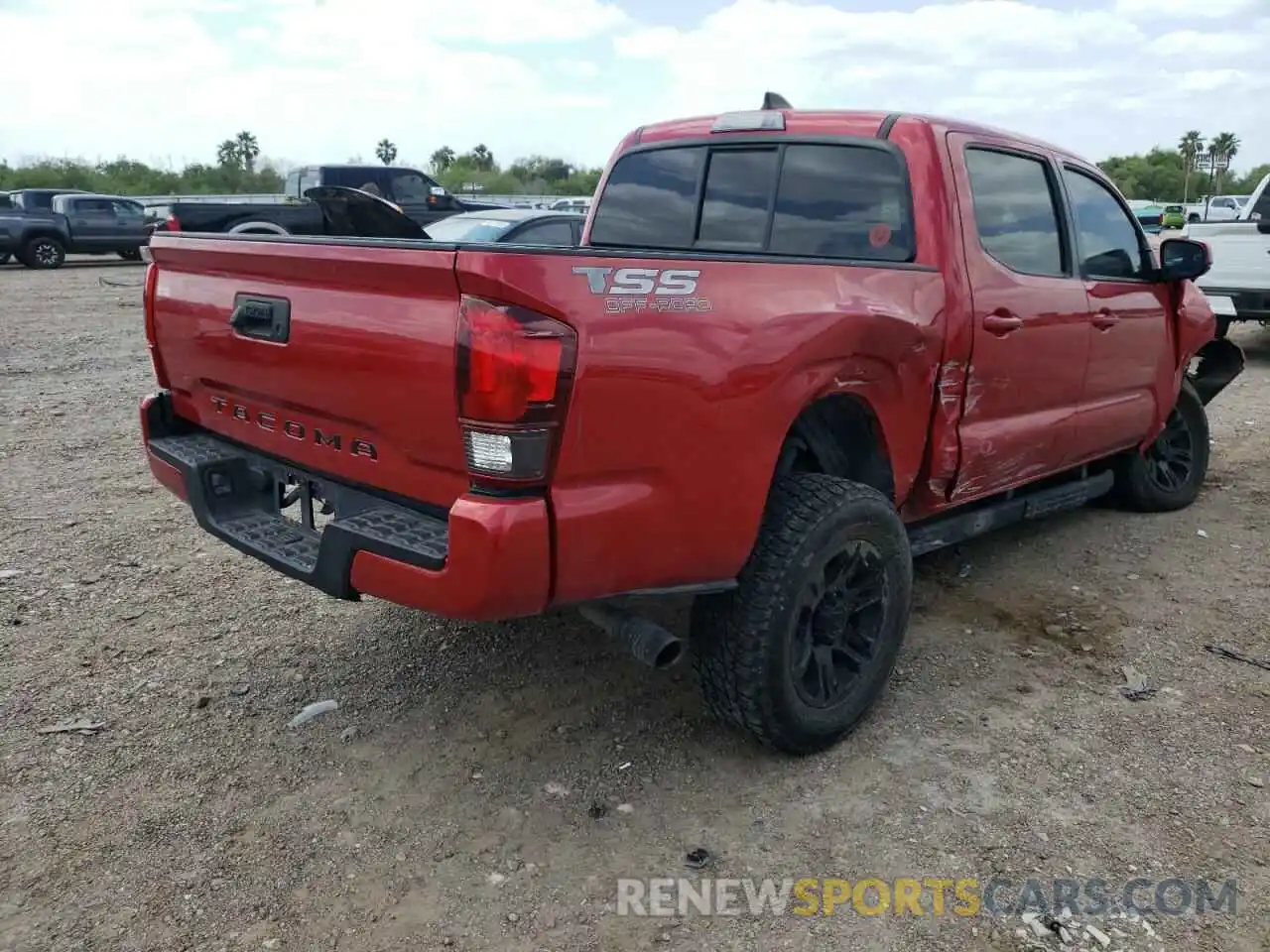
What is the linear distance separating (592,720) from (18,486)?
4172 millimetres

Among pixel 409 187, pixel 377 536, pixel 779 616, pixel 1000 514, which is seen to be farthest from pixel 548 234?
pixel 409 187

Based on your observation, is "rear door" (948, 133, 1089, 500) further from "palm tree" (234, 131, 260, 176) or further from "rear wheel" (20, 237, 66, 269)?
"palm tree" (234, 131, 260, 176)

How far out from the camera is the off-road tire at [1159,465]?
5.36 m

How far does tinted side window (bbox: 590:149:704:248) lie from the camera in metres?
4.10

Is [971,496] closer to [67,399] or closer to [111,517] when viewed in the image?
[111,517]

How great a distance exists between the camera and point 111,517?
5164 millimetres

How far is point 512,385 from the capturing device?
2242 millimetres

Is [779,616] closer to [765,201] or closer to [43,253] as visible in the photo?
[765,201]

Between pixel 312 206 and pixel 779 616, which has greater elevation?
pixel 312 206

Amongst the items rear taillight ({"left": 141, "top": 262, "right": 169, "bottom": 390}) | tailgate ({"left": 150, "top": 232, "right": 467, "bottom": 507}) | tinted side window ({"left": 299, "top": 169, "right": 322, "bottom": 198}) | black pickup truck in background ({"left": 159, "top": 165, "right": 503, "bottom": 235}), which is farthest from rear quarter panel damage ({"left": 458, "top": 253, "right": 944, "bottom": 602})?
tinted side window ({"left": 299, "top": 169, "right": 322, "bottom": 198})

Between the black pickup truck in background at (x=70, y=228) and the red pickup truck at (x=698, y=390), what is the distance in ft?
65.1

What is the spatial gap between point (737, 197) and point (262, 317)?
1.94 m

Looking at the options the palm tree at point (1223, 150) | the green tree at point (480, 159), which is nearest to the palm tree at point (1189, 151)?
the palm tree at point (1223, 150)

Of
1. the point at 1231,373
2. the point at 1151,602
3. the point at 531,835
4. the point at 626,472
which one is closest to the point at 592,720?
the point at 531,835
